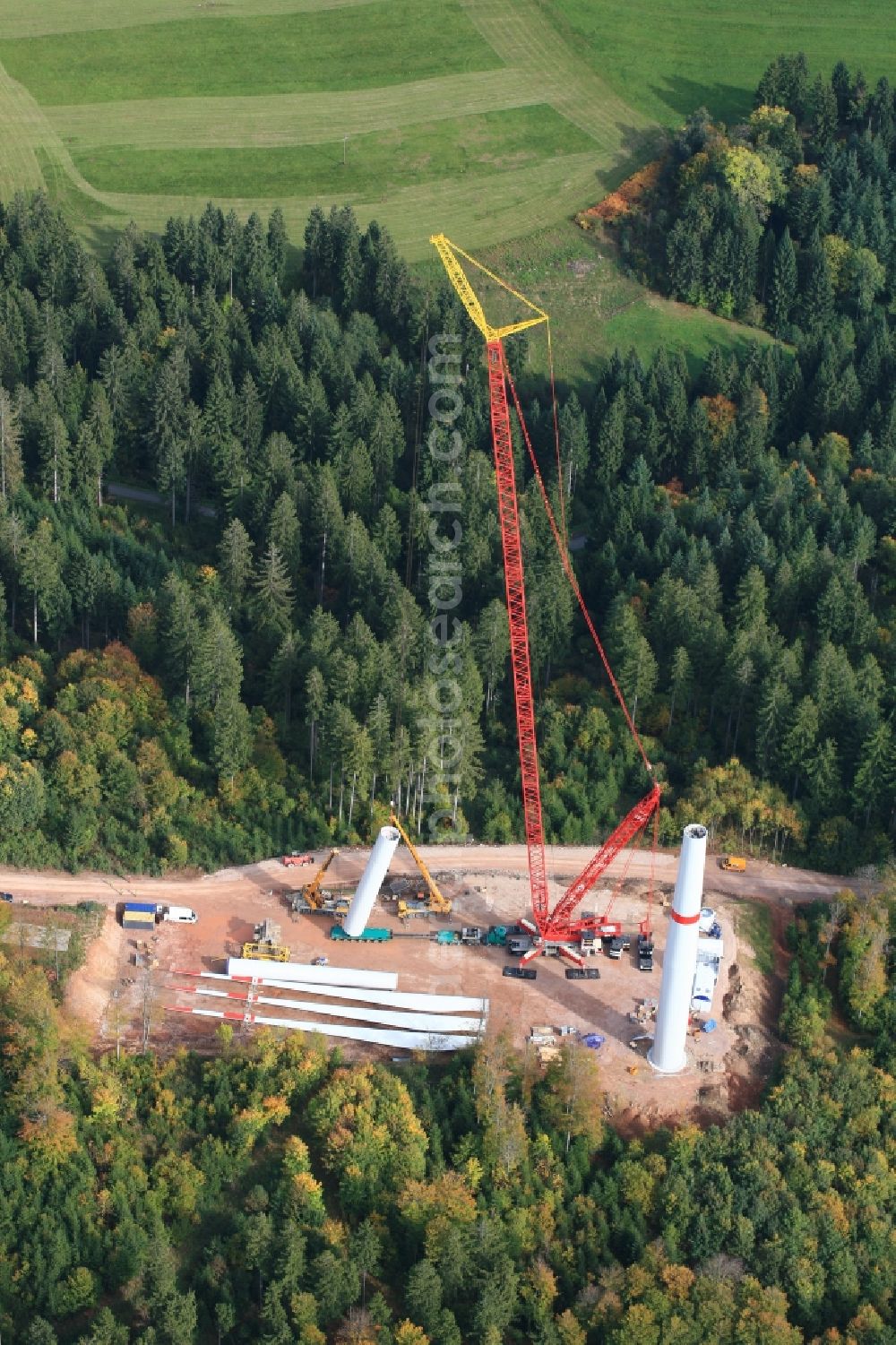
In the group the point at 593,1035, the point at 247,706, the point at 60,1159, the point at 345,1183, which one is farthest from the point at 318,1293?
the point at 247,706

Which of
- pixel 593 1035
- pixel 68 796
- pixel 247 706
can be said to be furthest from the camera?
pixel 247 706

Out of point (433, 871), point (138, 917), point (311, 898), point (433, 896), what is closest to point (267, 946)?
point (311, 898)

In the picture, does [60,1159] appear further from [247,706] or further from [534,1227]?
[247,706]

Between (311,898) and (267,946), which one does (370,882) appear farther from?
(267,946)

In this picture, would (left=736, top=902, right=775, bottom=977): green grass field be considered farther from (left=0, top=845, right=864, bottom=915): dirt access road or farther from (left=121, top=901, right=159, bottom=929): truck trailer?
(left=121, top=901, right=159, bottom=929): truck trailer

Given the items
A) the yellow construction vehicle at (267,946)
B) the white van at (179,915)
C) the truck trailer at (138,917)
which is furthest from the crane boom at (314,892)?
the truck trailer at (138,917)

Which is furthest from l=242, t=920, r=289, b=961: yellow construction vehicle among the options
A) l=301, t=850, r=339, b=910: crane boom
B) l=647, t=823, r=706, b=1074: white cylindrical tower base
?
l=647, t=823, r=706, b=1074: white cylindrical tower base

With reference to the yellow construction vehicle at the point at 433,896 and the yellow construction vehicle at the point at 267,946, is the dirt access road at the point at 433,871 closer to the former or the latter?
the yellow construction vehicle at the point at 433,896
